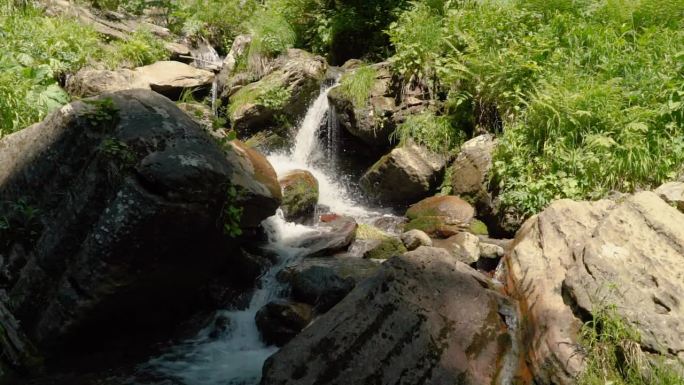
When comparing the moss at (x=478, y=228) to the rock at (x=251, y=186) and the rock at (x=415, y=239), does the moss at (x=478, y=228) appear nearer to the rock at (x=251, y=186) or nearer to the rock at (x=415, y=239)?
the rock at (x=415, y=239)

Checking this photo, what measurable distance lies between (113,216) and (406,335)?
8.76 feet

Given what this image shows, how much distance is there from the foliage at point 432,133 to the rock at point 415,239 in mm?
1791

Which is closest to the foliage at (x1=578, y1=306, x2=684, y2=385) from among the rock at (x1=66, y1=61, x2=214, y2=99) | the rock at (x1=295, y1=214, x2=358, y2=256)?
the rock at (x1=295, y1=214, x2=358, y2=256)

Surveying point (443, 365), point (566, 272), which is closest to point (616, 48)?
point (566, 272)

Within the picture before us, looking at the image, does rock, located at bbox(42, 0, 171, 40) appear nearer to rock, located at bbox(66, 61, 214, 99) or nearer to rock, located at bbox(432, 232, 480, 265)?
rock, located at bbox(66, 61, 214, 99)

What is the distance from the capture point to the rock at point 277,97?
9625 mm

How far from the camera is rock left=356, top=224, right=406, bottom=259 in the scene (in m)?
6.57

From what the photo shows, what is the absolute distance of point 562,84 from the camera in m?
6.80

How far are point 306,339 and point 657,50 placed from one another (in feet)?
20.3

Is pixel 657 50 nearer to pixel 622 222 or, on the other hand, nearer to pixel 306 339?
pixel 622 222

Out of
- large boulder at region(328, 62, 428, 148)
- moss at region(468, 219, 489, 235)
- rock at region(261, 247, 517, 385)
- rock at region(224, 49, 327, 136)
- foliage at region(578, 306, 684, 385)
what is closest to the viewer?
foliage at region(578, 306, 684, 385)

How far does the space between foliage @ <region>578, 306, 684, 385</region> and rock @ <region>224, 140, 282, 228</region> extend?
10.8 ft

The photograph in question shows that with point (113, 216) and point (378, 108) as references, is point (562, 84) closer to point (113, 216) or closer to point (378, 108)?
point (378, 108)

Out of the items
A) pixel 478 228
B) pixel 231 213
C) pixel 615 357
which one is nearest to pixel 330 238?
pixel 478 228
